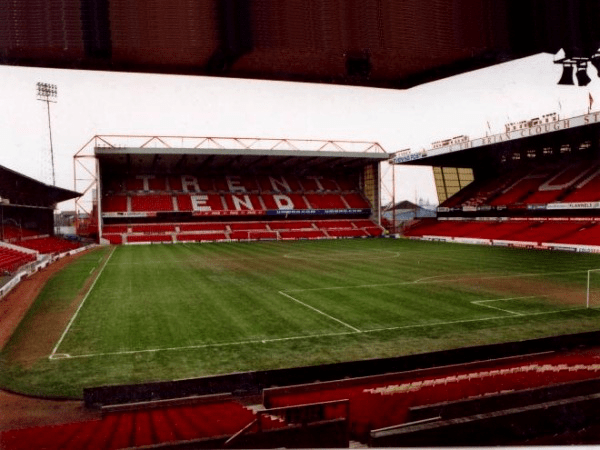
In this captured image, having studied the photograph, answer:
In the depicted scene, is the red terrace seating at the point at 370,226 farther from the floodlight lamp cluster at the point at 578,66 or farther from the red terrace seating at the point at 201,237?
the floodlight lamp cluster at the point at 578,66

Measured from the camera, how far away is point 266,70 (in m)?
4.19

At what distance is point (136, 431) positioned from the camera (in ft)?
15.5

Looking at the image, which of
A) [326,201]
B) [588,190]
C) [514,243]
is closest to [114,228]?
[326,201]

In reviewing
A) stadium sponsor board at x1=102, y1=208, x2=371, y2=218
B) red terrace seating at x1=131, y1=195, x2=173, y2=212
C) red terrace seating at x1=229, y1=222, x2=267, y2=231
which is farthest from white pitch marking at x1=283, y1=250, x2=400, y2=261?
red terrace seating at x1=131, y1=195, x2=173, y2=212

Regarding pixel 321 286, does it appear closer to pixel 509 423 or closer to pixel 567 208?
pixel 509 423

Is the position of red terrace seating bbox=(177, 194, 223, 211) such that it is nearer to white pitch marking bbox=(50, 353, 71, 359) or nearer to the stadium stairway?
white pitch marking bbox=(50, 353, 71, 359)

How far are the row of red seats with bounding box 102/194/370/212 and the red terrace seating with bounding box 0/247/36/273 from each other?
23.9 m

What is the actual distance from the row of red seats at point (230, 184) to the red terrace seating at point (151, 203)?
175cm

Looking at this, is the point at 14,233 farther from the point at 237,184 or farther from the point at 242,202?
the point at 237,184

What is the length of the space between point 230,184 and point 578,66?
57704 mm

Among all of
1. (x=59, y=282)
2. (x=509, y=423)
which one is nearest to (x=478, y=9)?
(x=509, y=423)

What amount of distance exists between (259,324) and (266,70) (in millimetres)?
10915

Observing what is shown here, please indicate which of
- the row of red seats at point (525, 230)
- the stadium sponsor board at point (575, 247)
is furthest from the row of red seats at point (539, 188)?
the stadium sponsor board at point (575, 247)

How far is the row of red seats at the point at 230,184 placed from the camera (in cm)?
5772
